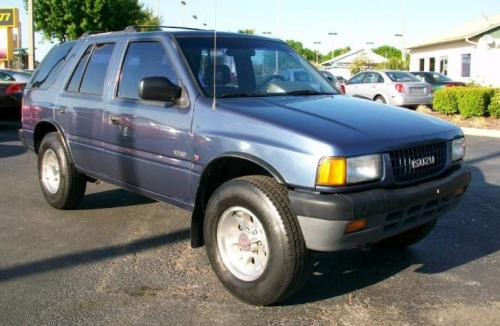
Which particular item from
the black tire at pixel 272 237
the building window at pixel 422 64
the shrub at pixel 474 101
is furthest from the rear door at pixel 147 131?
the building window at pixel 422 64

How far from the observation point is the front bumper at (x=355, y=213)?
321cm

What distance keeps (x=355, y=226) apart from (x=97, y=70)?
3137mm

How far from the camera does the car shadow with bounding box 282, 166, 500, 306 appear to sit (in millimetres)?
4063

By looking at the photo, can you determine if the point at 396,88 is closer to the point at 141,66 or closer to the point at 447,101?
the point at 447,101

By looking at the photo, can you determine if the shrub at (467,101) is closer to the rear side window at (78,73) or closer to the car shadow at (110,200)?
the car shadow at (110,200)

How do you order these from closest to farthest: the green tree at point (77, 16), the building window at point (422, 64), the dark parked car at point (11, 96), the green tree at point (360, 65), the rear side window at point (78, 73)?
the rear side window at point (78, 73), the dark parked car at point (11, 96), the green tree at point (77, 16), the building window at point (422, 64), the green tree at point (360, 65)

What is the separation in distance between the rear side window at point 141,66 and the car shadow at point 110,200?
186cm

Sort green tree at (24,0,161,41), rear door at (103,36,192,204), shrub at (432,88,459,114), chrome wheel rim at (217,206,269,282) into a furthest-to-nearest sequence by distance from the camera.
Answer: green tree at (24,0,161,41), shrub at (432,88,459,114), rear door at (103,36,192,204), chrome wheel rim at (217,206,269,282)

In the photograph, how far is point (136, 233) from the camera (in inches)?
208

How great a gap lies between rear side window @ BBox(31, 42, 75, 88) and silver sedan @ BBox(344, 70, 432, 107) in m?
12.7

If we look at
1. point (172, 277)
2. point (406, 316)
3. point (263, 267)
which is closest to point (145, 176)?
point (172, 277)

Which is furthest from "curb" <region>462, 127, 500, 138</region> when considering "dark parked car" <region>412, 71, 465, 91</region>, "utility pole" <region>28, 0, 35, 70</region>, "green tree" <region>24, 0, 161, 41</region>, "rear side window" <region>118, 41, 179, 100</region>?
"green tree" <region>24, 0, 161, 41</region>

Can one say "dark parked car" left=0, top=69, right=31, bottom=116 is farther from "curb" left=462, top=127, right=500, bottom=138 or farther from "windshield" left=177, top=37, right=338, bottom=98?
"curb" left=462, top=127, right=500, bottom=138

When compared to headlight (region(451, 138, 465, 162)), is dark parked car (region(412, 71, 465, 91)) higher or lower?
higher
